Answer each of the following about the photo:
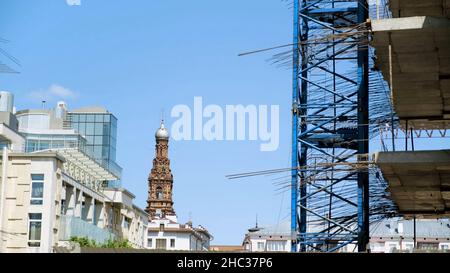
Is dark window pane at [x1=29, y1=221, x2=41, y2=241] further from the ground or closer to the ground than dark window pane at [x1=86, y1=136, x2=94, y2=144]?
closer to the ground

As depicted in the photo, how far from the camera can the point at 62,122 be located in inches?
2982

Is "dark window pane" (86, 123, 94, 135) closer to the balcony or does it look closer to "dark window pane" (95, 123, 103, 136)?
"dark window pane" (95, 123, 103, 136)

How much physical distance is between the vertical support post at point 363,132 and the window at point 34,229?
2194cm

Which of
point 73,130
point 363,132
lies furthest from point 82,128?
point 363,132

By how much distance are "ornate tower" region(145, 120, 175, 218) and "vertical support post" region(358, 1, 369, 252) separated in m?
118

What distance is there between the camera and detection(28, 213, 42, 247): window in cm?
4922

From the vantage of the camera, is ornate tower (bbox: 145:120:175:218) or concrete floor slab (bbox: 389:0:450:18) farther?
ornate tower (bbox: 145:120:175:218)

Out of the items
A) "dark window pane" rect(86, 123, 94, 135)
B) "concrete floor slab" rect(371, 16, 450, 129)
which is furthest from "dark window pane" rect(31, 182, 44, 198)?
"dark window pane" rect(86, 123, 94, 135)

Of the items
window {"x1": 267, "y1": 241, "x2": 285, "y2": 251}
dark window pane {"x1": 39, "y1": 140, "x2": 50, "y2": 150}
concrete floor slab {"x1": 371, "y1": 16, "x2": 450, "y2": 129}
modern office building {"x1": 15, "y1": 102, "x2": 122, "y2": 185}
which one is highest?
modern office building {"x1": 15, "y1": 102, "x2": 122, "y2": 185}

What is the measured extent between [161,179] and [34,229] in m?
104

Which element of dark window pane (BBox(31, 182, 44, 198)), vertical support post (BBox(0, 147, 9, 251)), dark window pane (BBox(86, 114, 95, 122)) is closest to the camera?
vertical support post (BBox(0, 147, 9, 251))

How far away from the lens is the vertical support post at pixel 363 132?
32.9 m

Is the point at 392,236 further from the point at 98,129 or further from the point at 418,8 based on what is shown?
the point at 418,8
